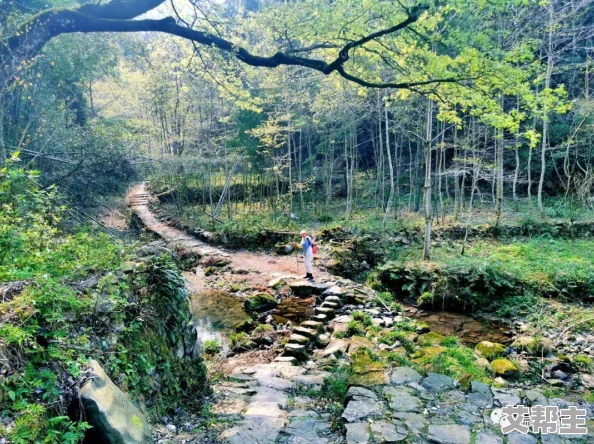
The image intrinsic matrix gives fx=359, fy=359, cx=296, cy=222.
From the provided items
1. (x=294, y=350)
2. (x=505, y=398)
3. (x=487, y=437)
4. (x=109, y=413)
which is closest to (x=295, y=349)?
(x=294, y=350)

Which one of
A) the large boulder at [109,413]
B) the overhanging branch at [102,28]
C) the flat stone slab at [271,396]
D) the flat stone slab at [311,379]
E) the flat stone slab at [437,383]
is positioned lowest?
the flat stone slab at [311,379]

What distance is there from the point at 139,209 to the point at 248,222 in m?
9.26

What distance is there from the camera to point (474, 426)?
3.42 m

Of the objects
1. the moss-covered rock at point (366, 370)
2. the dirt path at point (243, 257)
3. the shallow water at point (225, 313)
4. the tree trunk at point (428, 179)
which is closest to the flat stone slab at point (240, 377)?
the moss-covered rock at point (366, 370)

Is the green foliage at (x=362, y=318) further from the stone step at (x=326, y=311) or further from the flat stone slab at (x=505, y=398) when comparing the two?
the flat stone slab at (x=505, y=398)

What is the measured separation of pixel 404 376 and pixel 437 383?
0.38 meters

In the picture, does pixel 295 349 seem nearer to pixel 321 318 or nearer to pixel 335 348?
pixel 335 348

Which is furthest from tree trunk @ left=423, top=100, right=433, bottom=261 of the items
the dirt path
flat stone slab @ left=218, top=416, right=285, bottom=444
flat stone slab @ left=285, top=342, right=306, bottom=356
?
flat stone slab @ left=218, top=416, right=285, bottom=444

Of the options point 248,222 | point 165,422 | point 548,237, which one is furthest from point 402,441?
point 548,237

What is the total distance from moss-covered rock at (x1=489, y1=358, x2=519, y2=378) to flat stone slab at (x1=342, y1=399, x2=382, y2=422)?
8.49ft

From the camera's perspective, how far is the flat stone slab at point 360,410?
3.46m

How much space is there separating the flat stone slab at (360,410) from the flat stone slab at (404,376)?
2.06 ft

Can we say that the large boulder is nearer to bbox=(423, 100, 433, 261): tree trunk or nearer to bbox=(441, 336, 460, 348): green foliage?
bbox=(441, 336, 460, 348): green foliage

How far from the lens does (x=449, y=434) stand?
328 centimetres
